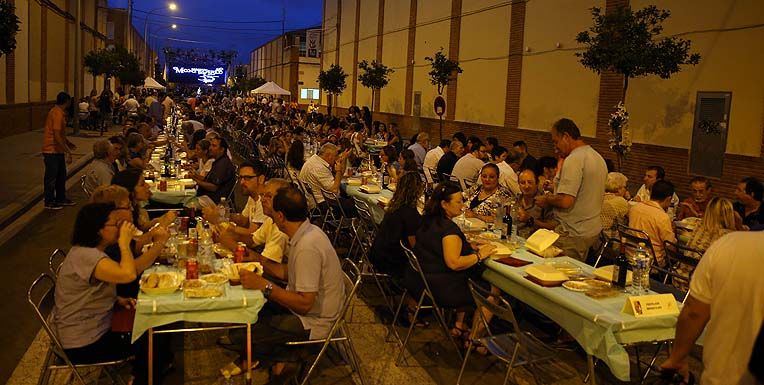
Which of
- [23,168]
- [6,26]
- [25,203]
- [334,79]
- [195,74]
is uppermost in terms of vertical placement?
[195,74]

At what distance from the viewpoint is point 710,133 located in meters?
13.1

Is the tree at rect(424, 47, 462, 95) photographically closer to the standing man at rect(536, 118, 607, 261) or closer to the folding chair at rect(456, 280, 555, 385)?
the standing man at rect(536, 118, 607, 261)

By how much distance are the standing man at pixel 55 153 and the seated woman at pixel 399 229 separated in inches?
308

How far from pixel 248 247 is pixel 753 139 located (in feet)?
32.6

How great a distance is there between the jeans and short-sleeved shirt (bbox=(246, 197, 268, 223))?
22.1 ft

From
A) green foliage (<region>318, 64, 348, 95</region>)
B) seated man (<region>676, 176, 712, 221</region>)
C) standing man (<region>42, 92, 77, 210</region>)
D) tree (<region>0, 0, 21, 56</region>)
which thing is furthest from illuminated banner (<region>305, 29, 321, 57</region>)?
seated man (<region>676, 176, 712, 221</region>)

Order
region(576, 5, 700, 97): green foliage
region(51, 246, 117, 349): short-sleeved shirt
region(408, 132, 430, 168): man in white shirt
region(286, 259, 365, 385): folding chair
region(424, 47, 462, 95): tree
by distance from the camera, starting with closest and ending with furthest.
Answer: region(51, 246, 117, 349): short-sleeved shirt → region(286, 259, 365, 385): folding chair → region(576, 5, 700, 97): green foliage → region(408, 132, 430, 168): man in white shirt → region(424, 47, 462, 95): tree

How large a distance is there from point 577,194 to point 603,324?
2.49m

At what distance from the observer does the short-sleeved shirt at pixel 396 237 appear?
6.41 metres

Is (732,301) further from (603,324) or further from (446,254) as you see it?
(446,254)

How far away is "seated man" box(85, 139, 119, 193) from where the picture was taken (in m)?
8.59

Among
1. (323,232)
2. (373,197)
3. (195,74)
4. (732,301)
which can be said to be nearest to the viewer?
(732,301)

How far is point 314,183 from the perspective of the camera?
974 cm

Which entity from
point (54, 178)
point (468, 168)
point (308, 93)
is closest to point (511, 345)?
point (468, 168)
